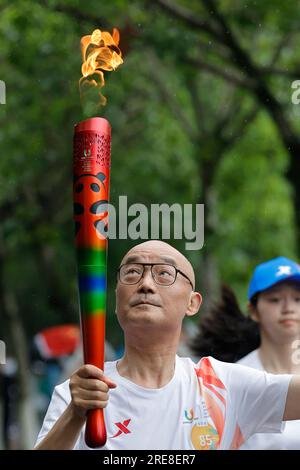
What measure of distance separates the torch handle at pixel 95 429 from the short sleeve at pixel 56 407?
0.68ft

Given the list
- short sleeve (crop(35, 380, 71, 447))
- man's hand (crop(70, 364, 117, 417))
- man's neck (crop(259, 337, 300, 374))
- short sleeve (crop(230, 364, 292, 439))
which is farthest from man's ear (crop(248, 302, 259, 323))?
man's hand (crop(70, 364, 117, 417))

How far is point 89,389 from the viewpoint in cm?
272

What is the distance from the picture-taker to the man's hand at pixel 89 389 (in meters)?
2.71

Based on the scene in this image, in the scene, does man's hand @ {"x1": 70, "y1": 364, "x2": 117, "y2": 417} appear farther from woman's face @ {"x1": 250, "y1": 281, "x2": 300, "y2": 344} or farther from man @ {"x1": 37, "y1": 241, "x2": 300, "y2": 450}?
woman's face @ {"x1": 250, "y1": 281, "x2": 300, "y2": 344}

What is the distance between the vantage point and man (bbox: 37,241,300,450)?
303 cm

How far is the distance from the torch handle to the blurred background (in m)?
3.77

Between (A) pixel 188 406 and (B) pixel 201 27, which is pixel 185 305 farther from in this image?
(B) pixel 201 27

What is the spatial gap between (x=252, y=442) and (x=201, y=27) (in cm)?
541

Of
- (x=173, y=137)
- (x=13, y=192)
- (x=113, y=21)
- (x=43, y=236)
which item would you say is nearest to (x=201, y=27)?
(x=113, y=21)

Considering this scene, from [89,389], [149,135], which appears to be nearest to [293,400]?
[89,389]

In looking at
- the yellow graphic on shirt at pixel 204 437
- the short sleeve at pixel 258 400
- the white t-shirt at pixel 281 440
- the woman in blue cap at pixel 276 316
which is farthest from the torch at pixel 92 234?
the woman in blue cap at pixel 276 316

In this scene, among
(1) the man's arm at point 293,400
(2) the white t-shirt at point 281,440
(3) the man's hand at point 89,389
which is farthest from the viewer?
(2) the white t-shirt at point 281,440

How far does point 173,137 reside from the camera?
13570 mm

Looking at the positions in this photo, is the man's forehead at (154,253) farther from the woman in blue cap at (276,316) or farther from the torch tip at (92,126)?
the woman in blue cap at (276,316)
